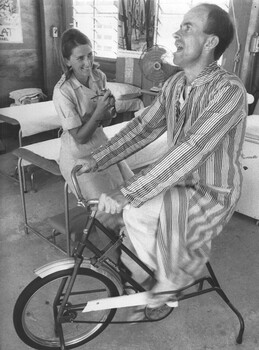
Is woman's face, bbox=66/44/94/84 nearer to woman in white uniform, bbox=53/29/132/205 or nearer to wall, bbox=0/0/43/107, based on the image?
woman in white uniform, bbox=53/29/132/205

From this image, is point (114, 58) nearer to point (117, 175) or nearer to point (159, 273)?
point (117, 175)

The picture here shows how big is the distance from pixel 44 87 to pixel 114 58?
197cm

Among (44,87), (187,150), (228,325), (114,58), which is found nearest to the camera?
(187,150)

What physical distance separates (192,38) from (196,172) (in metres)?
0.51

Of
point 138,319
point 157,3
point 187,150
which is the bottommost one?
point 138,319

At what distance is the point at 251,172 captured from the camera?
8.05 feet

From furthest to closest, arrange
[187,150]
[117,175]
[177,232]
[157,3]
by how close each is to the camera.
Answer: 1. [157,3]
2. [117,175]
3. [177,232]
4. [187,150]

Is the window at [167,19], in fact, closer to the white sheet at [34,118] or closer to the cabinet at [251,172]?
the cabinet at [251,172]

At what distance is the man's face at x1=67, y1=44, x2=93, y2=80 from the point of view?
1718 millimetres

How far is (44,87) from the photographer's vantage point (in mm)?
4496

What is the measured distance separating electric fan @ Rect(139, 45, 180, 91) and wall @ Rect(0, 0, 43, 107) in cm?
165

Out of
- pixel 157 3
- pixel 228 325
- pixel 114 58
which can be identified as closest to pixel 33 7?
pixel 114 58

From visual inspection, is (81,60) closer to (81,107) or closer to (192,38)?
(81,107)

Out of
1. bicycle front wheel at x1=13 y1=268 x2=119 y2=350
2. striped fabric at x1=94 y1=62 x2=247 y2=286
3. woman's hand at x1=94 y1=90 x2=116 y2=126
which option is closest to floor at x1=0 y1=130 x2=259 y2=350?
bicycle front wheel at x1=13 y1=268 x2=119 y2=350
